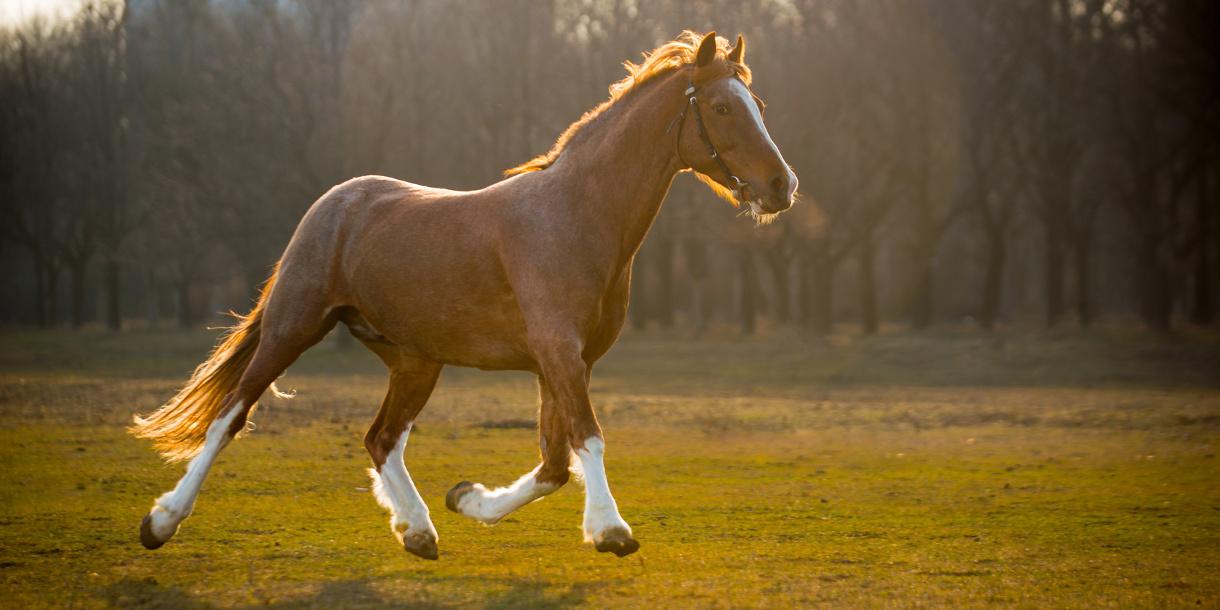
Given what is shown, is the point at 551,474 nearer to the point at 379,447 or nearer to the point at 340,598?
the point at 379,447

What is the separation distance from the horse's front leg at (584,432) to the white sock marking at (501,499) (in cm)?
40

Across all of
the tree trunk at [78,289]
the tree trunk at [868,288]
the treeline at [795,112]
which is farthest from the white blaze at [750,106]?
the tree trunk at [78,289]

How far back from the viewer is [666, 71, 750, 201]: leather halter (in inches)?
314

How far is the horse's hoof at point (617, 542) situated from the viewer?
730 cm

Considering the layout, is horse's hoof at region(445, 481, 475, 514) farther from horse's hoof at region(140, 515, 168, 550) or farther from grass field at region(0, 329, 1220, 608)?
horse's hoof at region(140, 515, 168, 550)

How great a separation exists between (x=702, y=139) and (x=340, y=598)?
130 inches

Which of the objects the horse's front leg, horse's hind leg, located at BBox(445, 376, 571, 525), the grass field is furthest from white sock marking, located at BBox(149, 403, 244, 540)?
the horse's front leg

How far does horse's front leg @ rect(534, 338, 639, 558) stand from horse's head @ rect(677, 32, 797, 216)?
135 centimetres

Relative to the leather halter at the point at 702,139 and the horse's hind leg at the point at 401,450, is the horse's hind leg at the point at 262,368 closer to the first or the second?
the horse's hind leg at the point at 401,450

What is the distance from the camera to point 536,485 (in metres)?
8.04

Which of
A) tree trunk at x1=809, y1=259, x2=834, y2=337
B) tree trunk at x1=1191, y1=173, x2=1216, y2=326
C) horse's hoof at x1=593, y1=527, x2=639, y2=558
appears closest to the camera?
horse's hoof at x1=593, y1=527, x2=639, y2=558

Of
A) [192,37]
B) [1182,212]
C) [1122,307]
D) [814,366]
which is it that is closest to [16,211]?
[192,37]

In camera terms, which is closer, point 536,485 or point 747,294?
point 536,485

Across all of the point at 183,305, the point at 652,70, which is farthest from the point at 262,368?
the point at 183,305
